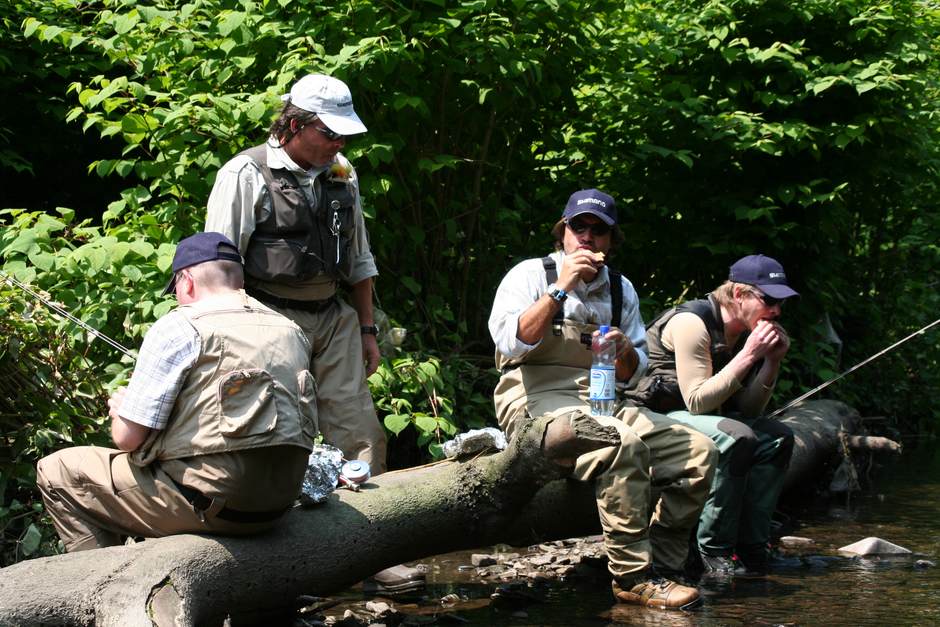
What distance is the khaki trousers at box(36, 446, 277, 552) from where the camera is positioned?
13.6 ft

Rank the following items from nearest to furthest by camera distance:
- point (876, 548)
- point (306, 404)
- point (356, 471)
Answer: point (306, 404), point (356, 471), point (876, 548)

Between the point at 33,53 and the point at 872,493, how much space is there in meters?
7.51

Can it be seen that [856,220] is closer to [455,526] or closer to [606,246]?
[606,246]

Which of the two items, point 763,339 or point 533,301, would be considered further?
point 763,339

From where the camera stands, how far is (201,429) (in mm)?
4020

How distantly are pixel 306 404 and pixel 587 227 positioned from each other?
2.02 meters

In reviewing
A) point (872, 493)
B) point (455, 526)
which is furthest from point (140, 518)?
point (872, 493)

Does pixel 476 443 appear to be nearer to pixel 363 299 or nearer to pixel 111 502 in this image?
pixel 363 299

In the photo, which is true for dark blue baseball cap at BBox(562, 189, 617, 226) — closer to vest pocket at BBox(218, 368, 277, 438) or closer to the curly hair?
the curly hair

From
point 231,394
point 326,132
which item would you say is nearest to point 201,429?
point 231,394

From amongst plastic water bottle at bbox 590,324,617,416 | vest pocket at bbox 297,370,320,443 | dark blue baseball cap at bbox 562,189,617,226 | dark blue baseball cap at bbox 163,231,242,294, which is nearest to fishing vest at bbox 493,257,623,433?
plastic water bottle at bbox 590,324,617,416

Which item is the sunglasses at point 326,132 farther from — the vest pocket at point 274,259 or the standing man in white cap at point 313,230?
the vest pocket at point 274,259

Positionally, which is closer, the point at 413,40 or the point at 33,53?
the point at 413,40

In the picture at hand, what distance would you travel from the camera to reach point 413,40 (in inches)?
268
